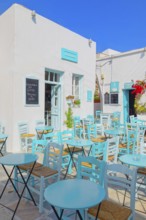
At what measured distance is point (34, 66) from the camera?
6672 mm

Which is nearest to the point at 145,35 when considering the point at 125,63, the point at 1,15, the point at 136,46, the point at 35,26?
the point at 136,46

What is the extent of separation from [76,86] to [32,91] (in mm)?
2808

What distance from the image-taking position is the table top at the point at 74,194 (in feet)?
5.06

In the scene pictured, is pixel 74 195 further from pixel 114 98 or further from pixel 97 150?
pixel 114 98

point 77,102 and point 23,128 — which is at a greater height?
point 77,102

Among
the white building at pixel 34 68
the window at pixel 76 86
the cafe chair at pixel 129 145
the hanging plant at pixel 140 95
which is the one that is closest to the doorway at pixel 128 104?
the hanging plant at pixel 140 95

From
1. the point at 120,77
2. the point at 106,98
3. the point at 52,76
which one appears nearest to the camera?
the point at 52,76

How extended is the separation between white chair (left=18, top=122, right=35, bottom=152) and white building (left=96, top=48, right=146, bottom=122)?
6365mm

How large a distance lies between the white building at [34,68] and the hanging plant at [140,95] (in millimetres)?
3113

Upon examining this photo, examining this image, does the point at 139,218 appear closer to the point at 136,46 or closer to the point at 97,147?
the point at 97,147

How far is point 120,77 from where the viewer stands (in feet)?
36.4

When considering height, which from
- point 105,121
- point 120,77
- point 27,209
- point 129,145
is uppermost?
point 120,77

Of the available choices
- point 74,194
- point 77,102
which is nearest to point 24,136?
point 77,102

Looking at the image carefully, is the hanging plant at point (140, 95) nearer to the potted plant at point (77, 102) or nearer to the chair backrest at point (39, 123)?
the potted plant at point (77, 102)
